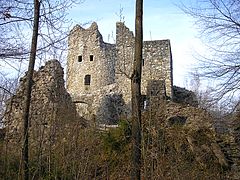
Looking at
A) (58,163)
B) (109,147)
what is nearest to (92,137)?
(58,163)

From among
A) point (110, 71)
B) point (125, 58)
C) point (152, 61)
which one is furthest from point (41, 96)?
point (110, 71)

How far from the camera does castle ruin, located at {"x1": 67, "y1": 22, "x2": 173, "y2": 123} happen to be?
20375 millimetres

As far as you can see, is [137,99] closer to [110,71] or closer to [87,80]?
[110,71]

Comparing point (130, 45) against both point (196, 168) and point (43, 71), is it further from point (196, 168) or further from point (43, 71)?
point (196, 168)

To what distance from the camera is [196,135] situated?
39.0 feet

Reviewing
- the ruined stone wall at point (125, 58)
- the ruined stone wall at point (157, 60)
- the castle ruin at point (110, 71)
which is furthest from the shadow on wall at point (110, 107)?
the ruined stone wall at point (157, 60)

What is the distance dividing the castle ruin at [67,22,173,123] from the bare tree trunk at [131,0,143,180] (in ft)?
23.7

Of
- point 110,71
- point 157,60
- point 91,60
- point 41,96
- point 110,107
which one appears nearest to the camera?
point 41,96

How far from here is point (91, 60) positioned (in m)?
28.4

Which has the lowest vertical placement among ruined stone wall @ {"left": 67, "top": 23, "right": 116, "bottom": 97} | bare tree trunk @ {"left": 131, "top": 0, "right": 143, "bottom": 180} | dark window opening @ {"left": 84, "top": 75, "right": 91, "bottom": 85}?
bare tree trunk @ {"left": 131, "top": 0, "right": 143, "bottom": 180}

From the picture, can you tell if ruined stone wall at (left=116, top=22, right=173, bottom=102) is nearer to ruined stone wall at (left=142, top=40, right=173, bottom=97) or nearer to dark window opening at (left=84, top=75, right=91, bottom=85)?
ruined stone wall at (left=142, top=40, right=173, bottom=97)

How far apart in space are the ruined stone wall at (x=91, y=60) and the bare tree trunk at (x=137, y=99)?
19.8 metres

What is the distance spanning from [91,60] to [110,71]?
1.59 meters

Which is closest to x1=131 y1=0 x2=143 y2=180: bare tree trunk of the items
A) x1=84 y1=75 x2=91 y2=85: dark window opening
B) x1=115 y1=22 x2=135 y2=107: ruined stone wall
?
x1=115 y1=22 x2=135 y2=107: ruined stone wall
